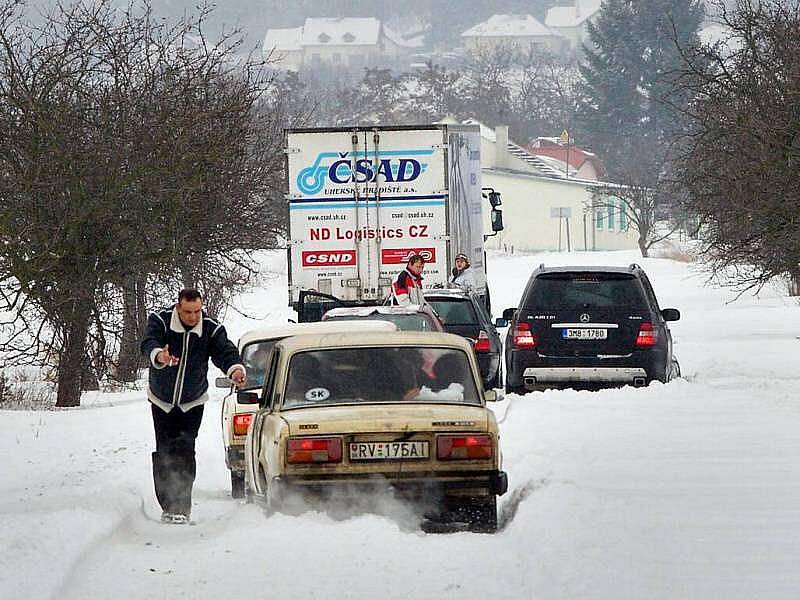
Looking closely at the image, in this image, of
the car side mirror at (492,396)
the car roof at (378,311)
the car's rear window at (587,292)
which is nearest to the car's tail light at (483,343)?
the car's rear window at (587,292)

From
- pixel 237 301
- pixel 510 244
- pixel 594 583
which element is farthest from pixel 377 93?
pixel 594 583

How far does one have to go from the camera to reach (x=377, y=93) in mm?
112812

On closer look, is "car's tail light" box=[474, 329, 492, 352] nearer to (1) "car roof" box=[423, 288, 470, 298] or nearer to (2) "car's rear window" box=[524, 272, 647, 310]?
(1) "car roof" box=[423, 288, 470, 298]

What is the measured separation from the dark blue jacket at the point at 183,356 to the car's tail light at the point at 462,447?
1.97 meters

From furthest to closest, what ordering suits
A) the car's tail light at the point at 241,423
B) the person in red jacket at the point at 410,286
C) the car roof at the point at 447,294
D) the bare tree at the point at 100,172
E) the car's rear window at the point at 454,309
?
1. the car roof at the point at 447,294
2. the car's rear window at the point at 454,309
3. the person in red jacket at the point at 410,286
4. the bare tree at the point at 100,172
5. the car's tail light at the point at 241,423

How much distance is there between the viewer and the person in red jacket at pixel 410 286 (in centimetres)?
1756

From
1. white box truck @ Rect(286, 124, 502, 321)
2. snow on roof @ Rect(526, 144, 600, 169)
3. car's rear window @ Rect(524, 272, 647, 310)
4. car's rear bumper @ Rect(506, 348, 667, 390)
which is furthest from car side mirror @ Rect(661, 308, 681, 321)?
snow on roof @ Rect(526, 144, 600, 169)

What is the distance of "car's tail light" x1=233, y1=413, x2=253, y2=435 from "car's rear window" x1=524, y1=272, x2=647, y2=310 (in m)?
6.20

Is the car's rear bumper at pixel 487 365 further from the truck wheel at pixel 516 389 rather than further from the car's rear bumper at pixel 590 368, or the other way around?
the car's rear bumper at pixel 590 368

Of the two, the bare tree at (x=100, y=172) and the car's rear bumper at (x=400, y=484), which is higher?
the bare tree at (x=100, y=172)

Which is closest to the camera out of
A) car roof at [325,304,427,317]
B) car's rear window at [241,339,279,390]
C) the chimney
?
car's rear window at [241,339,279,390]

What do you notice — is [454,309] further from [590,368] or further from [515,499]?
[515,499]

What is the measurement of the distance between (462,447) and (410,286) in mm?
9158

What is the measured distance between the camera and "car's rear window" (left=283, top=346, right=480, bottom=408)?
9.03 metres
